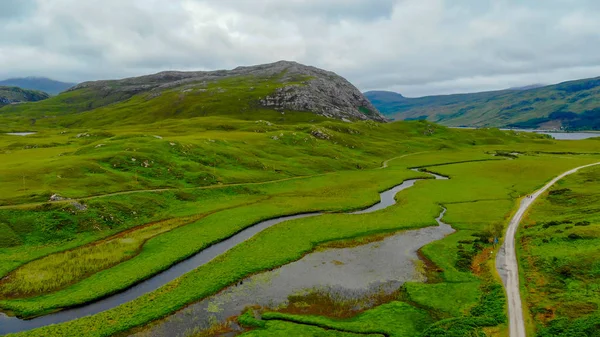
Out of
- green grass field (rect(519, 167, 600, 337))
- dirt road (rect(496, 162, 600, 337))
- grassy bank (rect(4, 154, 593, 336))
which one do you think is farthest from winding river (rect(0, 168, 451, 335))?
green grass field (rect(519, 167, 600, 337))

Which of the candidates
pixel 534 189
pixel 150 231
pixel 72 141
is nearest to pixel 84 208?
pixel 150 231

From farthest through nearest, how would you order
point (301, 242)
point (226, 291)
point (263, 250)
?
point (301, 242) → point (263, 250) → point (226, 291)

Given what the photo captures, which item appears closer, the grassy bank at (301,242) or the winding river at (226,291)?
the winding river at (226,291)

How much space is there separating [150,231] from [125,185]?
2262 cm

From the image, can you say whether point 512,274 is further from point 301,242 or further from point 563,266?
point 301,242

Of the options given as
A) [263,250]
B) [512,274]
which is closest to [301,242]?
[263,250]

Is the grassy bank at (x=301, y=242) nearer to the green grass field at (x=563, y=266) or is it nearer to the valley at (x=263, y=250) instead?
the valley at (x=263, y=250)

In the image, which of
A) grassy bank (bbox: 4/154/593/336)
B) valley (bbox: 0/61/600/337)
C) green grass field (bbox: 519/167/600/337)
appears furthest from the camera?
grassy bank (bbox: 4/154/593/336)

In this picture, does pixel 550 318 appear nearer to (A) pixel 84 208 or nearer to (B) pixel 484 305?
(B) pixel 484 305

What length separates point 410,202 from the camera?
87875mm

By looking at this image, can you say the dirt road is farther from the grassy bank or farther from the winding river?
the winding river

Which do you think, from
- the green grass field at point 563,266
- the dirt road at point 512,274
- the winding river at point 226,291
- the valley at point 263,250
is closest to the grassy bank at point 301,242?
the valley at point 263,250

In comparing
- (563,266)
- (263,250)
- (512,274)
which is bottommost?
(512,274)

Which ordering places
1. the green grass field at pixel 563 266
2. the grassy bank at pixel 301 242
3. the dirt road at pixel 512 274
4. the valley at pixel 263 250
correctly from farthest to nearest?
the grassy bank at pixel 301 242 < the valley at pixel 263 250 < the dirt road at pixel 512 274 < the green grass field at pixel 563 266
